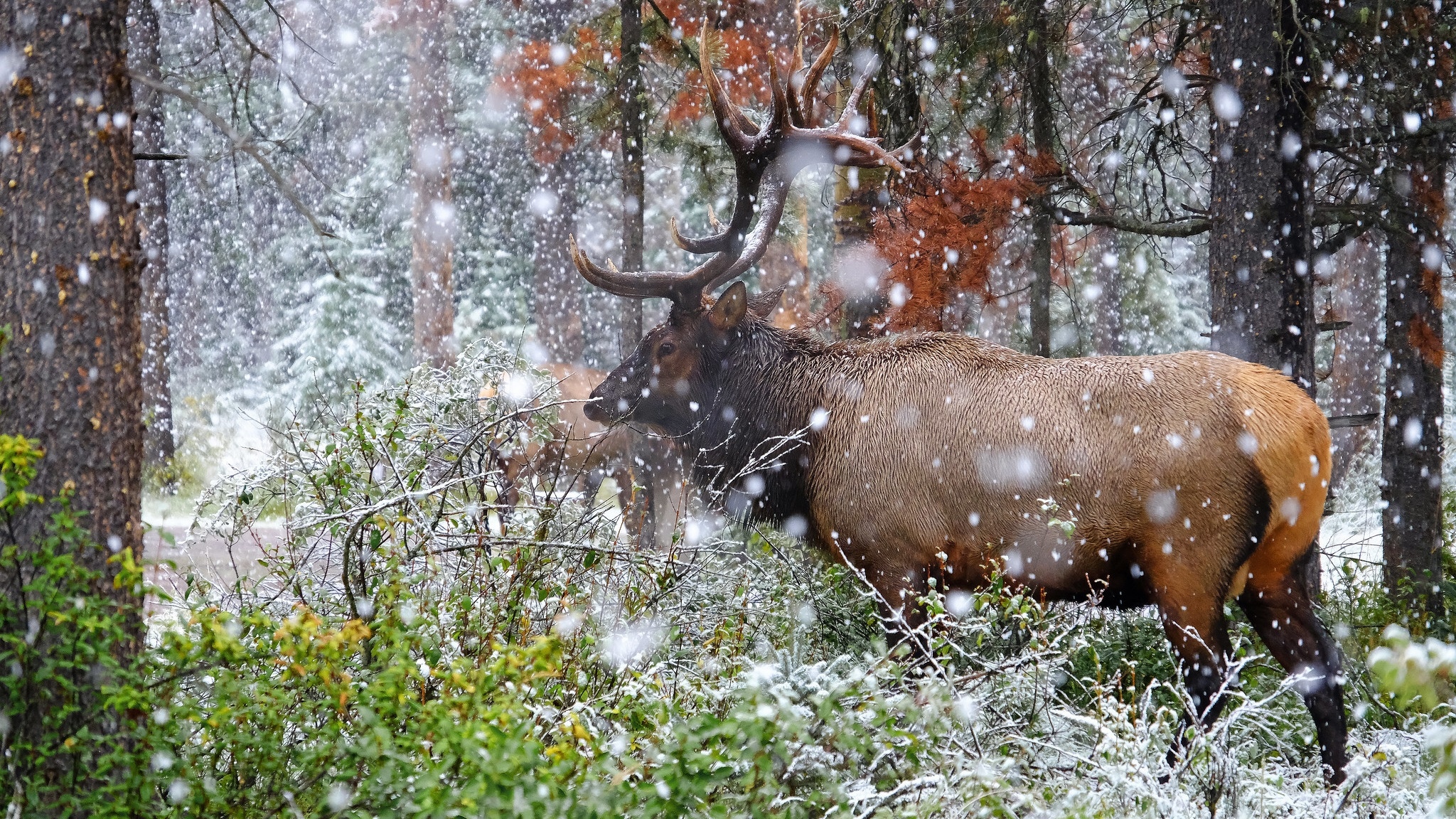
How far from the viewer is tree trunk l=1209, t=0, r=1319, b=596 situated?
581 cm

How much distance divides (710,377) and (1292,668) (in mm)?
3161

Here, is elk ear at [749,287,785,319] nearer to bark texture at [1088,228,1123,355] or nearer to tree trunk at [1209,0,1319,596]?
tree trunk at [1209,0,1319,596]

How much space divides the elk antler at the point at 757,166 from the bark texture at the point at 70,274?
294 centimetres

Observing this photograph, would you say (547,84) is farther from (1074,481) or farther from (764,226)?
(1074,481)

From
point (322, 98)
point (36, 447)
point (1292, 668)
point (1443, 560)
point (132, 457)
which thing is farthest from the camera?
point (322, 98)

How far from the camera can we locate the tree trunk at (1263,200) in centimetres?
581

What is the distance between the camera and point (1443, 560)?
7.38 m

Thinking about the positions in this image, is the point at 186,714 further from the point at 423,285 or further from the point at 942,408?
the point at 423,285

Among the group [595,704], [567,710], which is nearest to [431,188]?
[595,704]

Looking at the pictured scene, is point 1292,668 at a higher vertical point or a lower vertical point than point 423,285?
lower

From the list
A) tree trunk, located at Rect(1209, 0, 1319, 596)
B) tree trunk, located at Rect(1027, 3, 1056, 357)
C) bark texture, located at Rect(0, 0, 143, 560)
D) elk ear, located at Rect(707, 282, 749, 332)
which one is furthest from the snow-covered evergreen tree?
bark texture, located at Rect(0, 0, 143, 560)

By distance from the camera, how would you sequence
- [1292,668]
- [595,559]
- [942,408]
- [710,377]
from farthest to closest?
1. [710,377]
2. [942,408]
3. [1292,668]
4. [595,559]

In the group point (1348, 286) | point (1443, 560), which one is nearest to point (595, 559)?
point (1443, 560)

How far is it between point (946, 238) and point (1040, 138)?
147cm
